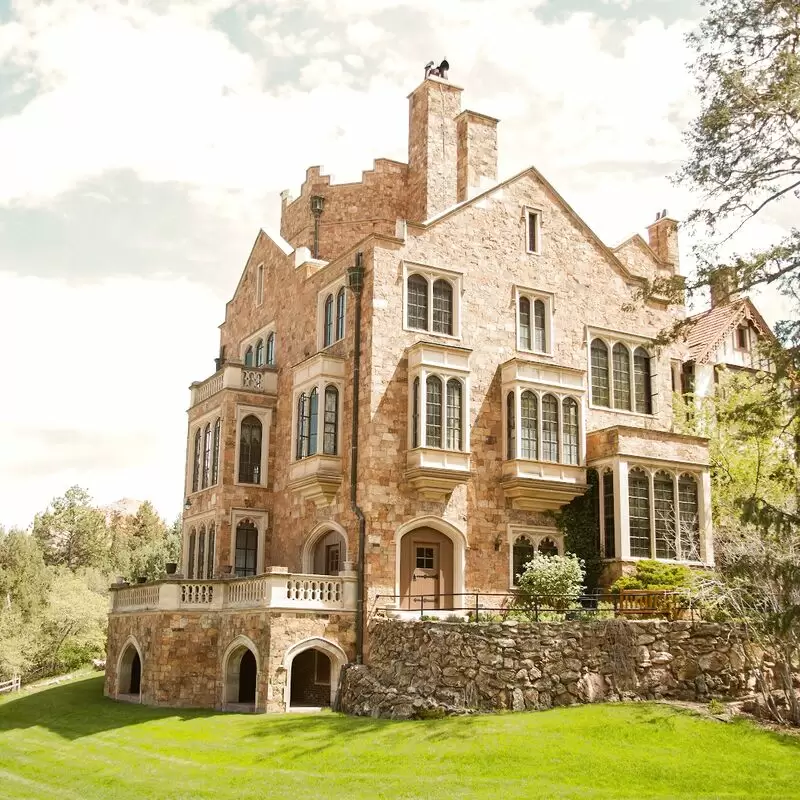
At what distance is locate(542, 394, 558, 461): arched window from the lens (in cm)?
2966

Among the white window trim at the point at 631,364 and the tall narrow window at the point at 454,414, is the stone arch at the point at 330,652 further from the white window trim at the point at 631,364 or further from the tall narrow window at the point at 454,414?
the white window trim at the point at 631,364

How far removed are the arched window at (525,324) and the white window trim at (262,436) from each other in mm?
8573

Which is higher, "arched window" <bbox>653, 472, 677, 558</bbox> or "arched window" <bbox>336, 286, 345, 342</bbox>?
"arched window" <bbox>336, 286, 345, 342</bbox>

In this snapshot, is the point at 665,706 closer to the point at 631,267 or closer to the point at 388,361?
the point at 388,361

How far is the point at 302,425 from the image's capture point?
98.6ft

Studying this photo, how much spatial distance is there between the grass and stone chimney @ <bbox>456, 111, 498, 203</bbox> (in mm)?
17744

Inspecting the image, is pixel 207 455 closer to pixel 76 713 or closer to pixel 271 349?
pixel 271 349

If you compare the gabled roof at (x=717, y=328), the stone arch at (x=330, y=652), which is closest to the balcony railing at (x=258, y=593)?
the stone arch at (x=330, y=652)

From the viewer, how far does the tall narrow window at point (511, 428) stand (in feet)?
95.8

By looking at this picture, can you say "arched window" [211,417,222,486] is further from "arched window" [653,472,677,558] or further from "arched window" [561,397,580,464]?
"arched window" [653,472,677,558]

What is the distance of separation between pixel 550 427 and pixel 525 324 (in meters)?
3.52

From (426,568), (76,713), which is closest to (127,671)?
(76,713)

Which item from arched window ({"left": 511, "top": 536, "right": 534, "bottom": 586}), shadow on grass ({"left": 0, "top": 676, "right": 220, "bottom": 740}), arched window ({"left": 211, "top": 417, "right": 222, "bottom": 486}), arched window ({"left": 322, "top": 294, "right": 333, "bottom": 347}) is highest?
arched window ({"left": 322, "top": 294, "right": 333, "bottom": 347})

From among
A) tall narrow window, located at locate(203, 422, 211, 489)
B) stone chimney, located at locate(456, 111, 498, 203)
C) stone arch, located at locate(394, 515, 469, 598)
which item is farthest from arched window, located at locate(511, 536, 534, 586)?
stone chimney, located at locate(456, 111, 498, 203)
